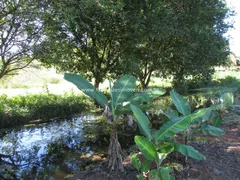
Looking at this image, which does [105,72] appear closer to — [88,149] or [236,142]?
[88,149]

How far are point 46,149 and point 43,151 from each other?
0.18 m

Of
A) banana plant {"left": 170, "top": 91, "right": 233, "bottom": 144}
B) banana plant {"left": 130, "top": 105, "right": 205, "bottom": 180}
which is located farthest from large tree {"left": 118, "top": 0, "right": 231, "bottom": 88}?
banana plant {"left": 130, "top": 105, "right": 205, "bottom": 180}

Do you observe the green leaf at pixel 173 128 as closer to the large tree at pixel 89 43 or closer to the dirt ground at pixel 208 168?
the dirt ground at pixel 208 168

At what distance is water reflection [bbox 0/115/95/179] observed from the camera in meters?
4.96

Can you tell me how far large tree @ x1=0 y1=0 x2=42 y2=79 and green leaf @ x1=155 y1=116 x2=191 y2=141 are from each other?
4683mm

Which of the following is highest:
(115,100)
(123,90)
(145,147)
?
(123,90)

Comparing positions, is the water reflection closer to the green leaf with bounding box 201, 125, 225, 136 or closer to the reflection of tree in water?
the reflection of tree in water

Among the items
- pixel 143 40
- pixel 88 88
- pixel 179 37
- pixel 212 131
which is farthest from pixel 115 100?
pixel 179 37

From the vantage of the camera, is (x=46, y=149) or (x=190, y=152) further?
(x=46, y=149)

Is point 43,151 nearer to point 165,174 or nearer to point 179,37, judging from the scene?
point 165,174

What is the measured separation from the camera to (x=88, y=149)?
6422 mm

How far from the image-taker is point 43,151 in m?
6.39

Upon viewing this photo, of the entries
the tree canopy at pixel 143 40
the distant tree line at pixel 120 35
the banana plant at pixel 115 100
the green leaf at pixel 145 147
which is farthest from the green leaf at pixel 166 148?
the tree canopy at pixel 143 40

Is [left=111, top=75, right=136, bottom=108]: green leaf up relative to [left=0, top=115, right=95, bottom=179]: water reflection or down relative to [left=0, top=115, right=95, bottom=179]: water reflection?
up
